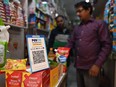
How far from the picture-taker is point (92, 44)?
2.62m

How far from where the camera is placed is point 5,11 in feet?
8.72

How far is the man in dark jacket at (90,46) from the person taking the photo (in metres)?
2.55

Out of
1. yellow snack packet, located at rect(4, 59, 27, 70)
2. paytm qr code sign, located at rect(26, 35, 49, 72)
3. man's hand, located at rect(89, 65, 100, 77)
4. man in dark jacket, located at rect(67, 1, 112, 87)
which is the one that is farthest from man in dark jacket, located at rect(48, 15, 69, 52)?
yellow snack packet, located at rect(4, 59, 27, 70)

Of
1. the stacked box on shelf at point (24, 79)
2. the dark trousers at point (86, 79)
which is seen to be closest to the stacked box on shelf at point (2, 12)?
the dark trousers at point (86, 79)

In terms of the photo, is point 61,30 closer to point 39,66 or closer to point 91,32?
point 91,32

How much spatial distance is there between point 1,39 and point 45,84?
0.37 m

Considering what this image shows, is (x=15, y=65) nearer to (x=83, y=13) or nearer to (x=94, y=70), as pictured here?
(x=94, y=70)

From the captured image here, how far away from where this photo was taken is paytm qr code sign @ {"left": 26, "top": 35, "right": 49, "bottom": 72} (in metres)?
1.27

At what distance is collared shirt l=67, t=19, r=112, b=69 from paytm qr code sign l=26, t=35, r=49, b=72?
4.11 feet

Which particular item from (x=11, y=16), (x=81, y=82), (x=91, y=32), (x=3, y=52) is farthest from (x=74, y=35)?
(x=3, y=52)

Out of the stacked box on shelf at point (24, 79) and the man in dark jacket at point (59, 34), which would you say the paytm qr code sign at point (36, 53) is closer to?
the stacked box on shelf at point (24, 79)

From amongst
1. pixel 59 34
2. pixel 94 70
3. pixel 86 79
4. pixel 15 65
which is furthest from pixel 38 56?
pixel 59 34

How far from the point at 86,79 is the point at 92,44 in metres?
0.44

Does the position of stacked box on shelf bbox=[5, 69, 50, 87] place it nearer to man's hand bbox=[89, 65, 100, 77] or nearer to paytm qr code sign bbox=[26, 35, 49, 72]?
paytm qr code sign bbox=[26, 35, 49, 72]
